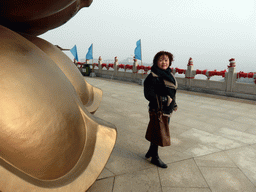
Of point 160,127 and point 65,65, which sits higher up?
point 65,65

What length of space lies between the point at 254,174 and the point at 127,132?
2069 mm

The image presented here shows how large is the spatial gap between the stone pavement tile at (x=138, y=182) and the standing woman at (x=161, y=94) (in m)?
0.27

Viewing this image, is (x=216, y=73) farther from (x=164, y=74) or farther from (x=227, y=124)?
(x=164, y=74)

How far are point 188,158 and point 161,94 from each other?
43.5 inches

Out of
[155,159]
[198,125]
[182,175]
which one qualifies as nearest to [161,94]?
[155,159]

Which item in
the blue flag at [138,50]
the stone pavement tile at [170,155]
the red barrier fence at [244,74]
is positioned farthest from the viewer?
the blue flag at [138,50]

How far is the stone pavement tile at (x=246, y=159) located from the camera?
7.83 feet

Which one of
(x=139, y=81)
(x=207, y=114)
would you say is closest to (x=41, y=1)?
(x=207, y=114)

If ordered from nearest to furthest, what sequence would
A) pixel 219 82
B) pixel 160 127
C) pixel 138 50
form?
1. pixel 160 127
2. pixel 219 82
3. pixel 138 50

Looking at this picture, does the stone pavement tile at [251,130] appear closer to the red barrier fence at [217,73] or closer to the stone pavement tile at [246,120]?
the stone pavement tile at [246,120]

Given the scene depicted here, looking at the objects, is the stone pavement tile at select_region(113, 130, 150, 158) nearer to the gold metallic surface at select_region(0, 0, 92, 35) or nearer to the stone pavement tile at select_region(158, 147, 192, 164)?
the stone pavement tile at select_region(158, 147, 192, 164)

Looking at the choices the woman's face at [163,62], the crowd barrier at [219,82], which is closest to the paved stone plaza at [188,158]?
the woman's face at [163,62]

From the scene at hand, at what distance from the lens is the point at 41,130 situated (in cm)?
112

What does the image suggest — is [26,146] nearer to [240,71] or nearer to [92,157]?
[92,157]
